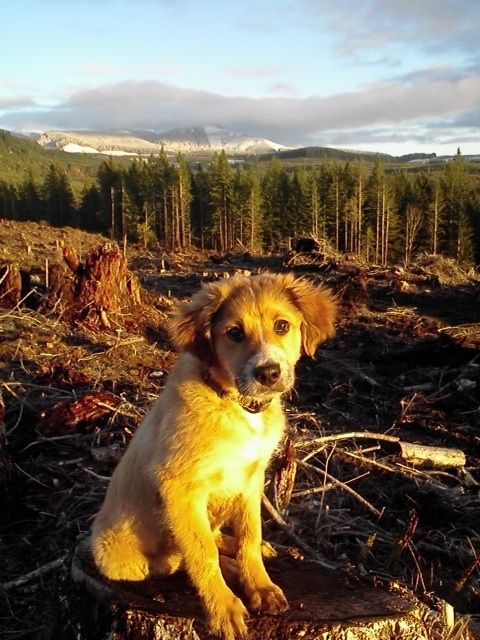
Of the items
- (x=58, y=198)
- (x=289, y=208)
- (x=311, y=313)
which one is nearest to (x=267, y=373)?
(x=311, y=313)

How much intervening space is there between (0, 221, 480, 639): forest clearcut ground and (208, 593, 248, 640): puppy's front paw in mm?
941

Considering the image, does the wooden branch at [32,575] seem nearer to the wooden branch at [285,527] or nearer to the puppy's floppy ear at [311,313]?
the wooden branch at [285,527]

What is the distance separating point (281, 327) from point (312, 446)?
370 cm

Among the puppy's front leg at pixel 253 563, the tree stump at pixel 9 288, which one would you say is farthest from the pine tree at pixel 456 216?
the puppy's front leg at pixel 253 563

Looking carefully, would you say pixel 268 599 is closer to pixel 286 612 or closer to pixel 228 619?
pixel 286 612

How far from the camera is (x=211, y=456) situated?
385 centimetres

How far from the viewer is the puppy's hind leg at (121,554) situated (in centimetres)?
402

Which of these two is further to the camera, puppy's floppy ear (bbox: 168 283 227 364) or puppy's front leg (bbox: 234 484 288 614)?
puppy's floppy ear (bbox: 168 283 227 364)

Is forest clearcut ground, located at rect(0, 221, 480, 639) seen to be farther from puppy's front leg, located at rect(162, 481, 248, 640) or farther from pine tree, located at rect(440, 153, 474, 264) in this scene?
pine tree, located at rect(440, 153, 474, 264)

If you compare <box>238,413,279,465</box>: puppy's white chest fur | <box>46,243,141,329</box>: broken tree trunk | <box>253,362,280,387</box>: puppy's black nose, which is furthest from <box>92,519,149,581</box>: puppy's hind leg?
<box>46,243,141,329</box>: broken tree trunk

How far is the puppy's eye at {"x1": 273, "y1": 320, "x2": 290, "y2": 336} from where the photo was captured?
4395 mm

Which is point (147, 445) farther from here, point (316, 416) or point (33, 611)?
point (316, 416)

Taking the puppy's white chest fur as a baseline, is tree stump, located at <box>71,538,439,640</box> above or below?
below

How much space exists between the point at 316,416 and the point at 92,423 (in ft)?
10.8
